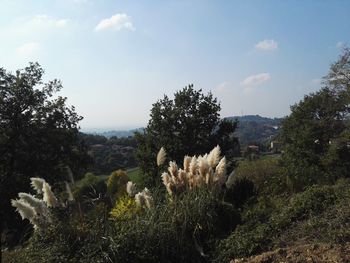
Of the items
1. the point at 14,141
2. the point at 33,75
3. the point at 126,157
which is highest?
the point at 33,75

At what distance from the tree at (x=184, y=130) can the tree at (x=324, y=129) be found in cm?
616

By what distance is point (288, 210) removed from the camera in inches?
280

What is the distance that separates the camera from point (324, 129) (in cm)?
3419

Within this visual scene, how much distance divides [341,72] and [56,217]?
2696 centimetres

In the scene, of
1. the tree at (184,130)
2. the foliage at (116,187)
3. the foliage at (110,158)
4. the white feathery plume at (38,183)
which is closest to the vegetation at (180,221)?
the white feathery plume at (38,183)

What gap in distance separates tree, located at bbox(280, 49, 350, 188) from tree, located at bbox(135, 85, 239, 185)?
243 inches

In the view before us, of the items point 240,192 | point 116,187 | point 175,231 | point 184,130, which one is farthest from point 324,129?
point 175,231

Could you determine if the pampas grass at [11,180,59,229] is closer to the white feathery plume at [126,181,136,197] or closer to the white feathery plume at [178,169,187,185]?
the white feathery plume at [126,181,136,197]

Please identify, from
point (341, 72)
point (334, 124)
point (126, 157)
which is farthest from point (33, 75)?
point (126, 157)

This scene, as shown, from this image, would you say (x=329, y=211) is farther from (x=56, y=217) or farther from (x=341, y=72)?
(x=341, y=72)

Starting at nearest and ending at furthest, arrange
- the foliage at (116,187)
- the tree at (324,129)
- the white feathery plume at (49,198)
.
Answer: the white feathery plume at (49,198) → the foliage at (116,187) → the tree at (324,129)

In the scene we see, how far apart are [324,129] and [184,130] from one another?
14.2 meters

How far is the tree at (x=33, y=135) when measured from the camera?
22.3m

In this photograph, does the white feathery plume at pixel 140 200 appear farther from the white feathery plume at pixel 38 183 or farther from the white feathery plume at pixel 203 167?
the white feathery plume at pixel 38 183
